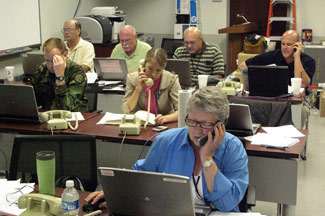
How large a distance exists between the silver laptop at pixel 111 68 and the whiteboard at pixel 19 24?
54.7 inches

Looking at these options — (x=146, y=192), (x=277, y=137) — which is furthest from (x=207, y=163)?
(x=277, y=137)

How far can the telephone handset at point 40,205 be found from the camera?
173 cm

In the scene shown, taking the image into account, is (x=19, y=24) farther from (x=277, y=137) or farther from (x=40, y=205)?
(x=40, y=205)

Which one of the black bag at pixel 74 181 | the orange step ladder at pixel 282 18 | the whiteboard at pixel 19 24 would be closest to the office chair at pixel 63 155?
the black bag at pixel 74 181

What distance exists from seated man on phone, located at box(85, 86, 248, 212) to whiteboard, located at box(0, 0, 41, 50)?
3.98m

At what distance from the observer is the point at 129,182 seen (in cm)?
169

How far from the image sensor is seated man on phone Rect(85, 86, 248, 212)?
192 centimetres

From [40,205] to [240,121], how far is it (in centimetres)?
138

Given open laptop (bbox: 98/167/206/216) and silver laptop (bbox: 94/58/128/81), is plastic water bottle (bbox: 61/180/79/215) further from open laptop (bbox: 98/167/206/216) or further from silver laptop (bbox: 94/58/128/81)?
silver laptop (bbox: 94/58/128/81)

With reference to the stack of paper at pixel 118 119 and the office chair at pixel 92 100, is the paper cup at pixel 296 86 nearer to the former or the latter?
the stack of paper at pixel 118 119

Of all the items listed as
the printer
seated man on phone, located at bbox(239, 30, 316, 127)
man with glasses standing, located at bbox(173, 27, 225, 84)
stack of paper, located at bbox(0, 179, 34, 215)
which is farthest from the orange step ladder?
stack of paper, located at bbox(0, 179, 34, 215)

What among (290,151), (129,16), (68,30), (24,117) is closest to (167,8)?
(129,16)

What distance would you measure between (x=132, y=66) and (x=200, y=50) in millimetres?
751

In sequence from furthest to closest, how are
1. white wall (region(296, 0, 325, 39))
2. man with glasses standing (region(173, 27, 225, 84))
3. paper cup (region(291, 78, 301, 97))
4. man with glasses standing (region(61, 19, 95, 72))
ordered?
1. white wall (region(296, 0, 325, 39))
2. man with glasses standing (region(61, 19, 95, 72))
3. man with glasses standing (region(173, 27, 225, 84))
4. paper cup (region(291, 78, 301, 97))
